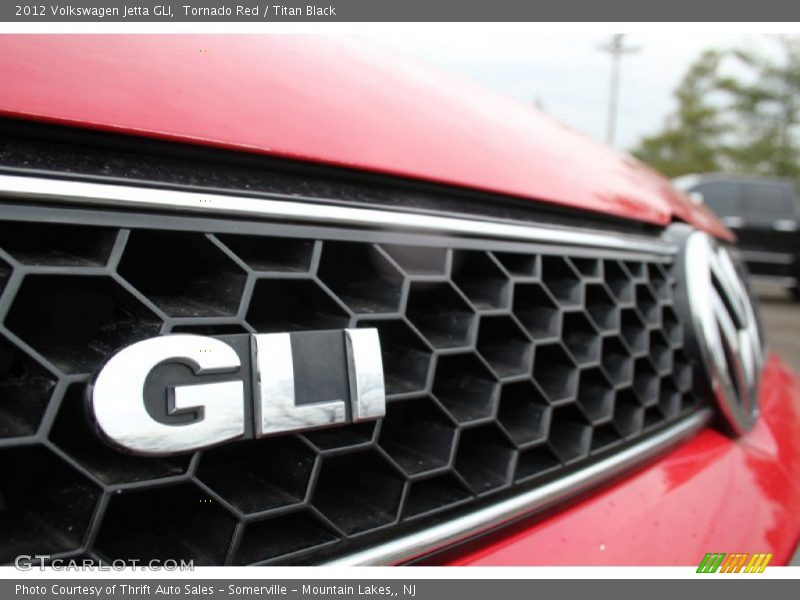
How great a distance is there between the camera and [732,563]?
1062mm

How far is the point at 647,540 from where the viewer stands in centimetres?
103

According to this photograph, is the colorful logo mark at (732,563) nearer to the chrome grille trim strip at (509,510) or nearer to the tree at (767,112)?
the chrome grille trim strip at (509,510)

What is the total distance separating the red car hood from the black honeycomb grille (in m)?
0.11

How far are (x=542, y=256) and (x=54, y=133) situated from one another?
0.81 metres

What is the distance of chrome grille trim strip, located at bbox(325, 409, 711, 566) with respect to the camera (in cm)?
82

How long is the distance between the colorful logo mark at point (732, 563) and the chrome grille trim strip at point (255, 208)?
598mm

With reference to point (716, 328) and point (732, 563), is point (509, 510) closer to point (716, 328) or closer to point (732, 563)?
point (732, 563)

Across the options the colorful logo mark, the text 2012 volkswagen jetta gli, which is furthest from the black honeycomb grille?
the colorful logo mark

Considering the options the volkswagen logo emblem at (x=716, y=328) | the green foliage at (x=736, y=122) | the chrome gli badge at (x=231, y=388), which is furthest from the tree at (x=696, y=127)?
the chrome gli badge at (x=231, y=388)

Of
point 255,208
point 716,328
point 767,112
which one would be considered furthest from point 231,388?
point 767,112

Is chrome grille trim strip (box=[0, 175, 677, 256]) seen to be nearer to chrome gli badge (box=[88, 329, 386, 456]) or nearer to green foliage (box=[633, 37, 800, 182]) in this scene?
A: chrome gli badge (box=[88, 329, 386, 456])

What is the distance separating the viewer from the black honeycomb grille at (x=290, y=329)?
64 centimetres
